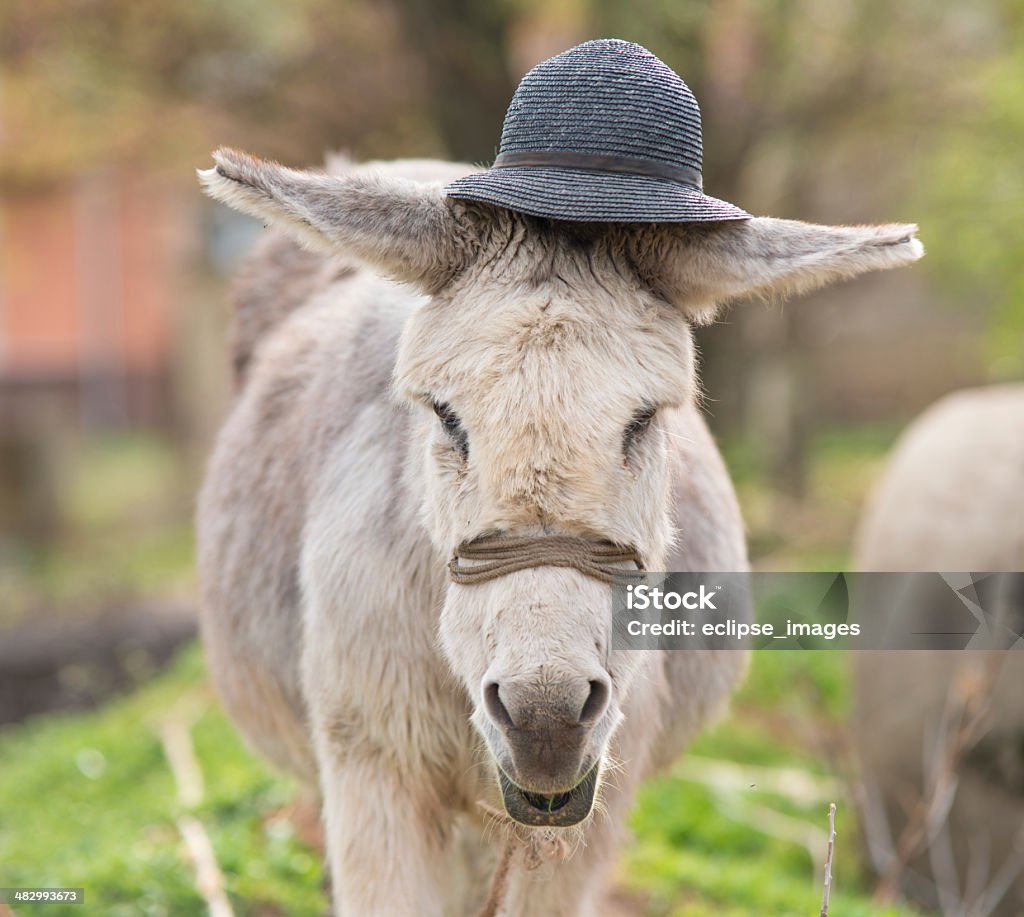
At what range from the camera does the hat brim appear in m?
2.69

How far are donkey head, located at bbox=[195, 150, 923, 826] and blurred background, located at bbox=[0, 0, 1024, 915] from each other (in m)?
2.89

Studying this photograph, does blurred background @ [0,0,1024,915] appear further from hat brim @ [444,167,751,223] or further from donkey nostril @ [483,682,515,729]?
hat brim @ [444,167,751,223]

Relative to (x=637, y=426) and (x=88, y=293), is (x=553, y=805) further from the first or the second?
(x=88, y=293)

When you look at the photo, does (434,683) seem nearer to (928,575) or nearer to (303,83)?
(928,575)

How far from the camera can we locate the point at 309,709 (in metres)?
3.51

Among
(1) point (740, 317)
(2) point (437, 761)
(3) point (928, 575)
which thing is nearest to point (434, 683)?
(2) point (437, 761)

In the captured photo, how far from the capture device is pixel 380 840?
318cm

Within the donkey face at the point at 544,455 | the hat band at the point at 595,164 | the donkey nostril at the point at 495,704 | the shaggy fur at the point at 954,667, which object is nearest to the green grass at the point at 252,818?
the shaggy fur at the point at 954,667

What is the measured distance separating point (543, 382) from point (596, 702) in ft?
2.14

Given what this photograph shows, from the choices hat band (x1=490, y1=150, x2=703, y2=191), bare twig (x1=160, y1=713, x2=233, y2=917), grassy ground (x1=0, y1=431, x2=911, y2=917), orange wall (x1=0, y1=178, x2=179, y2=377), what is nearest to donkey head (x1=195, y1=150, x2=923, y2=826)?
hat band (x1=490, y1=150, x2=703, y2=191)

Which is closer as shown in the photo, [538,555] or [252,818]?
[538,555]

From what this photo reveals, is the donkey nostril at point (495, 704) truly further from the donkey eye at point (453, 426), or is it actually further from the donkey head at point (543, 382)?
the donkey eye at point (453, 426)

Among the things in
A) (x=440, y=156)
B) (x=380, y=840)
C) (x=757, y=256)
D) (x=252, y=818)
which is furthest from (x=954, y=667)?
(x=440, y=156)

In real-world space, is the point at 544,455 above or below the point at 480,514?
above
